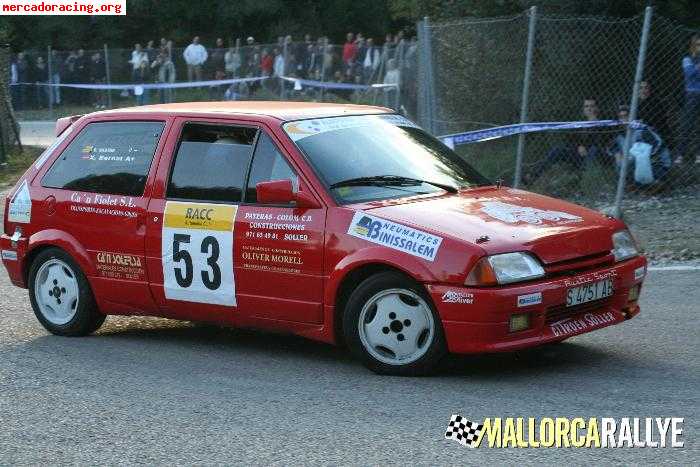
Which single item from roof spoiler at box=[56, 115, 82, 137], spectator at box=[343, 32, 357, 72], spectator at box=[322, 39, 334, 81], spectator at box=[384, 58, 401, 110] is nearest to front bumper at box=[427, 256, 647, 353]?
roof spoiler at box=[56, 115, 82, 137]

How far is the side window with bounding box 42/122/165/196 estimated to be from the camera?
26.7 feet

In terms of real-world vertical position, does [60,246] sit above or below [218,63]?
above

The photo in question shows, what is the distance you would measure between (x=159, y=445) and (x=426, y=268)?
1777 millimetres

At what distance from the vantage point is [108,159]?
836 centimetres

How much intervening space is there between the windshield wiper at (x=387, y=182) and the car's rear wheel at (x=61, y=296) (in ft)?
7.15

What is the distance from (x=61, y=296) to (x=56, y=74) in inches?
994

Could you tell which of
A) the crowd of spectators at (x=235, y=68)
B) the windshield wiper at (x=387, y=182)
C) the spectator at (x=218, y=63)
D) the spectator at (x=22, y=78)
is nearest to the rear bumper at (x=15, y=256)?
the windshield wiper at (x=387, y=182)

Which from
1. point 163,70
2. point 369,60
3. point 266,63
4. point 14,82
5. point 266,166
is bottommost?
point 14,82

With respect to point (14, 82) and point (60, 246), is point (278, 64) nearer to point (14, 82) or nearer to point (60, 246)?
point (14, 82)

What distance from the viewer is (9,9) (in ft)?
120

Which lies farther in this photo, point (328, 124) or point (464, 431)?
point (328, 124)

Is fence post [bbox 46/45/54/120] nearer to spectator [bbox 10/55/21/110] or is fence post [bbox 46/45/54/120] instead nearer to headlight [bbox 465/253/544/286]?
spectator [bbox 10/55/21/110]

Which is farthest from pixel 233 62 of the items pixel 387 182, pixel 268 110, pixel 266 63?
pixel 387 182

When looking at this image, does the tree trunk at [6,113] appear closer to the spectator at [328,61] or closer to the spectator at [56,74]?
the spectator at [328,61]
